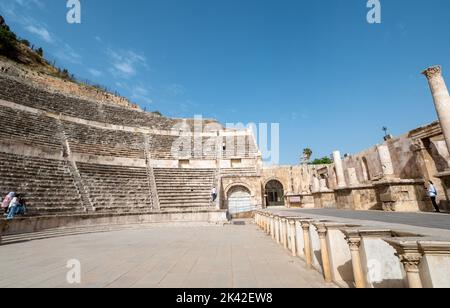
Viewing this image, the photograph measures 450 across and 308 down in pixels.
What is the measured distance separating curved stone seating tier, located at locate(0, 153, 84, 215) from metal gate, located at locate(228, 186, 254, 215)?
12154 millimetres

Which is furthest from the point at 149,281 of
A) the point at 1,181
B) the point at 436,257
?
the point at 1,181

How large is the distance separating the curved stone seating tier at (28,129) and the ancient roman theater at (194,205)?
0.12 m

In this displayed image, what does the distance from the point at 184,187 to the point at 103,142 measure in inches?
341

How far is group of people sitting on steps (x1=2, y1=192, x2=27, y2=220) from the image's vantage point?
9172 mm

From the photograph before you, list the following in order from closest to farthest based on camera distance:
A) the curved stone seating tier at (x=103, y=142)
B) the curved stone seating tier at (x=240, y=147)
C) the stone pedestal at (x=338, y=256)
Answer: the stone pedestal at (x=338, y=256) < the curved stone seating tier at (x=103, y=142) < the curved stone seating tier at (x=240, y=147)

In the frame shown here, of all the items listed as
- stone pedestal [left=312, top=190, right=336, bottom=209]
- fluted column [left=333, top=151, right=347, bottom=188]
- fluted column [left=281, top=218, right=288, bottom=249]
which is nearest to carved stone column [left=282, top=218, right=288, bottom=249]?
fluted column [left=281, top=218, right=288, bottom=249]

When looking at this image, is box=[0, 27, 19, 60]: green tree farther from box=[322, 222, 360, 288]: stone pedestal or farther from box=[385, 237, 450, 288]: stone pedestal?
box=[385, 237, 450, 288]: stone pedestal

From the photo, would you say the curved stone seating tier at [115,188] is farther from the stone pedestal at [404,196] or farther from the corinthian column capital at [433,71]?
the corinthian column capital at [433,71]

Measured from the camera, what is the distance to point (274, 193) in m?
28.2

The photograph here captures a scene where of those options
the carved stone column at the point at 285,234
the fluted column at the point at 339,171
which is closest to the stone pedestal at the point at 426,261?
the carved stone column at the point at 285,234

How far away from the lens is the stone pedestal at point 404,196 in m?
9.08

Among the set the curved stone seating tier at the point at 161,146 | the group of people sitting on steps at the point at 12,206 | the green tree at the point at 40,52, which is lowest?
the group of people sitting on steps at the point at 12,206

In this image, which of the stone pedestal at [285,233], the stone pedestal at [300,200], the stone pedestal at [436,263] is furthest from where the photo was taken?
the stone pedestal at [300,200]
